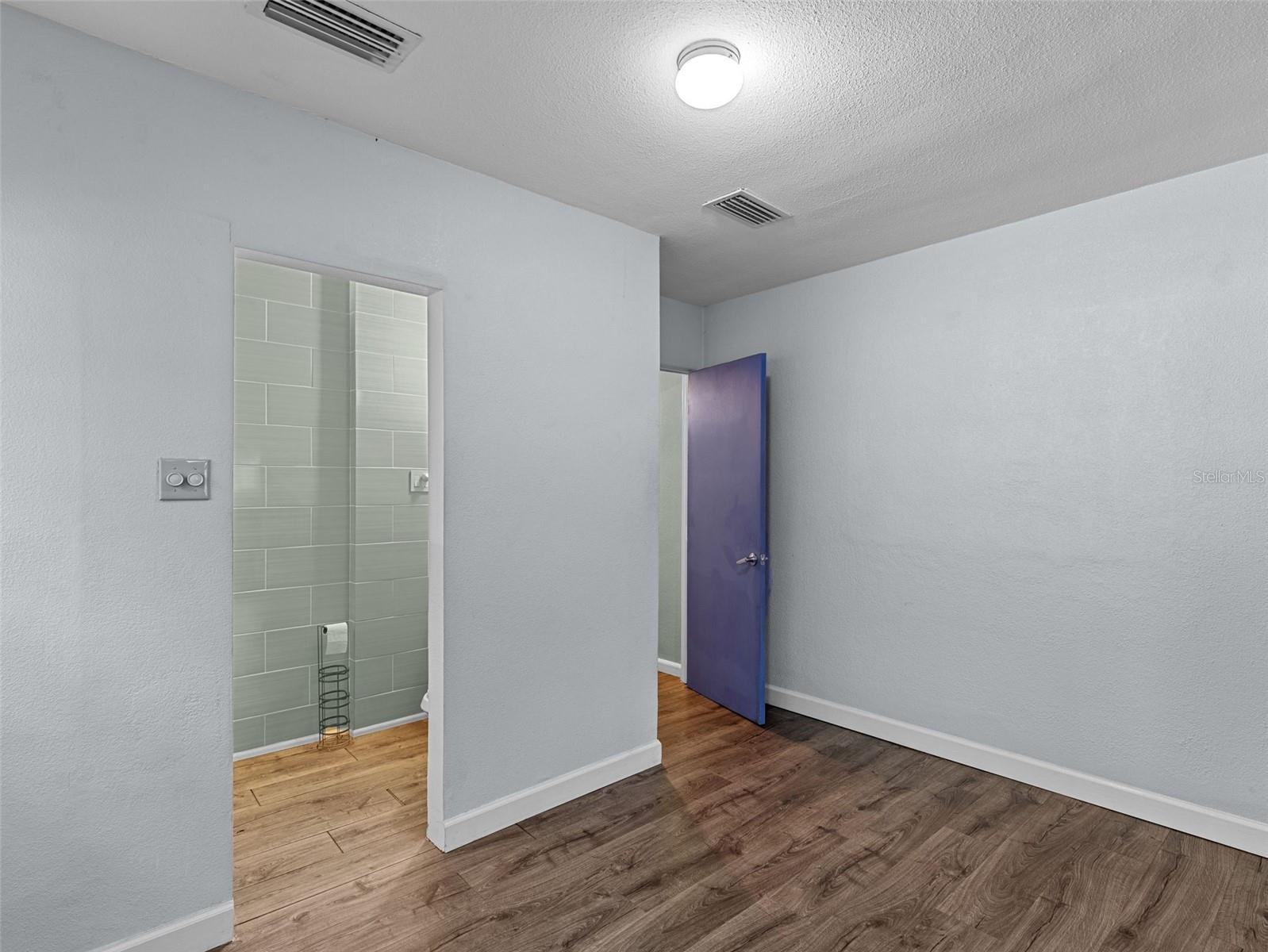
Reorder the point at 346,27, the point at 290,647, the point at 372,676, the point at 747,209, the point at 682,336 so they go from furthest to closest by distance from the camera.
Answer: the point at 682,336, the point at 372,676, the point at 290,647, the point at 747,209, the point at 346,27

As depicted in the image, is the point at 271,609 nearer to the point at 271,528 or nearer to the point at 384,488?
the point at 271,528

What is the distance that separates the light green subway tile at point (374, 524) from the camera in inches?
139

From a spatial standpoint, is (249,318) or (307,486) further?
(307,486)

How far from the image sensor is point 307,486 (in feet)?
11.2

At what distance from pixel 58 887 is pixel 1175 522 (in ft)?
12.6

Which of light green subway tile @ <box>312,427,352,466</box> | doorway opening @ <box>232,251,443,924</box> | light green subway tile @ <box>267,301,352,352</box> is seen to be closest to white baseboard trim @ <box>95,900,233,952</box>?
doorway opening @ <box>232,251,443,924</box>

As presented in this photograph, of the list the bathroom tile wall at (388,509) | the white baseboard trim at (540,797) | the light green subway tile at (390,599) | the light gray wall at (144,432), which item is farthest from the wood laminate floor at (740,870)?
the light green subway tile at (390,599)

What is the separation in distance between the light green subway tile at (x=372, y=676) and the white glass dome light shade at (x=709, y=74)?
3.05 m

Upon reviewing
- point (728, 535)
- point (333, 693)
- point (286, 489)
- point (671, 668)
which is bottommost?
point (671, 668)

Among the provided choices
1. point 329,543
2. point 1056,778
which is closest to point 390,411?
point 329,543

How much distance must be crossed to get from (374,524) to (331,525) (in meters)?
0.21

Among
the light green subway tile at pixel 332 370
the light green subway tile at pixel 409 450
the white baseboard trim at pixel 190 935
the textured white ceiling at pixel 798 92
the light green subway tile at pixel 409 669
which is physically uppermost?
the textured white ceiling at pixel 798 92

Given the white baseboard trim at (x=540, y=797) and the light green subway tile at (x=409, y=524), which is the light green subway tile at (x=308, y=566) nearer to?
the light green subway tile at (x=409, y=524)

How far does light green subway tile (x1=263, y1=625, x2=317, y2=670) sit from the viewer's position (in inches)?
129
